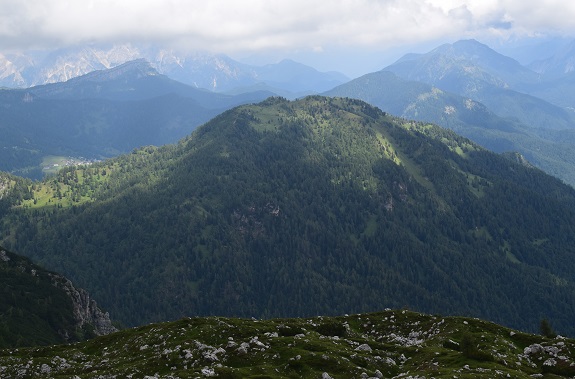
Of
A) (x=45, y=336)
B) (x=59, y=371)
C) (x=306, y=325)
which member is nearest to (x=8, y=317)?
(x=45, y=336)

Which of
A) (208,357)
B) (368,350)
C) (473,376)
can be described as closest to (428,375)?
(473,376)

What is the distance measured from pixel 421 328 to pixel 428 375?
135 ft

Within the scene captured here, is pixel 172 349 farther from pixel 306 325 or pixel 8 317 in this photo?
pixel 8 317

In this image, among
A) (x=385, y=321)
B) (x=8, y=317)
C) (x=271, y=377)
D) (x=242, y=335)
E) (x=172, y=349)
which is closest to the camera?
(x=271, y=377)

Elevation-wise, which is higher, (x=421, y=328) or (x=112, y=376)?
(x=112, y=376)

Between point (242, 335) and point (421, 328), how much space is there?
38650 millimetres

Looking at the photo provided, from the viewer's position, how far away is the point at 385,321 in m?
114

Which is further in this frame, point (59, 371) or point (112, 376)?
point (59, 371)

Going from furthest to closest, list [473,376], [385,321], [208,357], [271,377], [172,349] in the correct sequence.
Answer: [385,321] → [172,349] → [208,357] → [271,377] → [473,376]

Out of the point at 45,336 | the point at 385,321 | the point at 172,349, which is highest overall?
the point at 172,349

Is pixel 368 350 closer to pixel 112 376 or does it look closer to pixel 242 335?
pixel 242 335

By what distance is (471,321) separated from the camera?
107 m

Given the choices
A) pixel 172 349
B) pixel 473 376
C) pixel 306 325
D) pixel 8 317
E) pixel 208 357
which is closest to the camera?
pixel 473 376

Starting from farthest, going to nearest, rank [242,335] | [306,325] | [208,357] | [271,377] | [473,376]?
[306,325], [242,335], [208,357], [271,377], [473,376]
